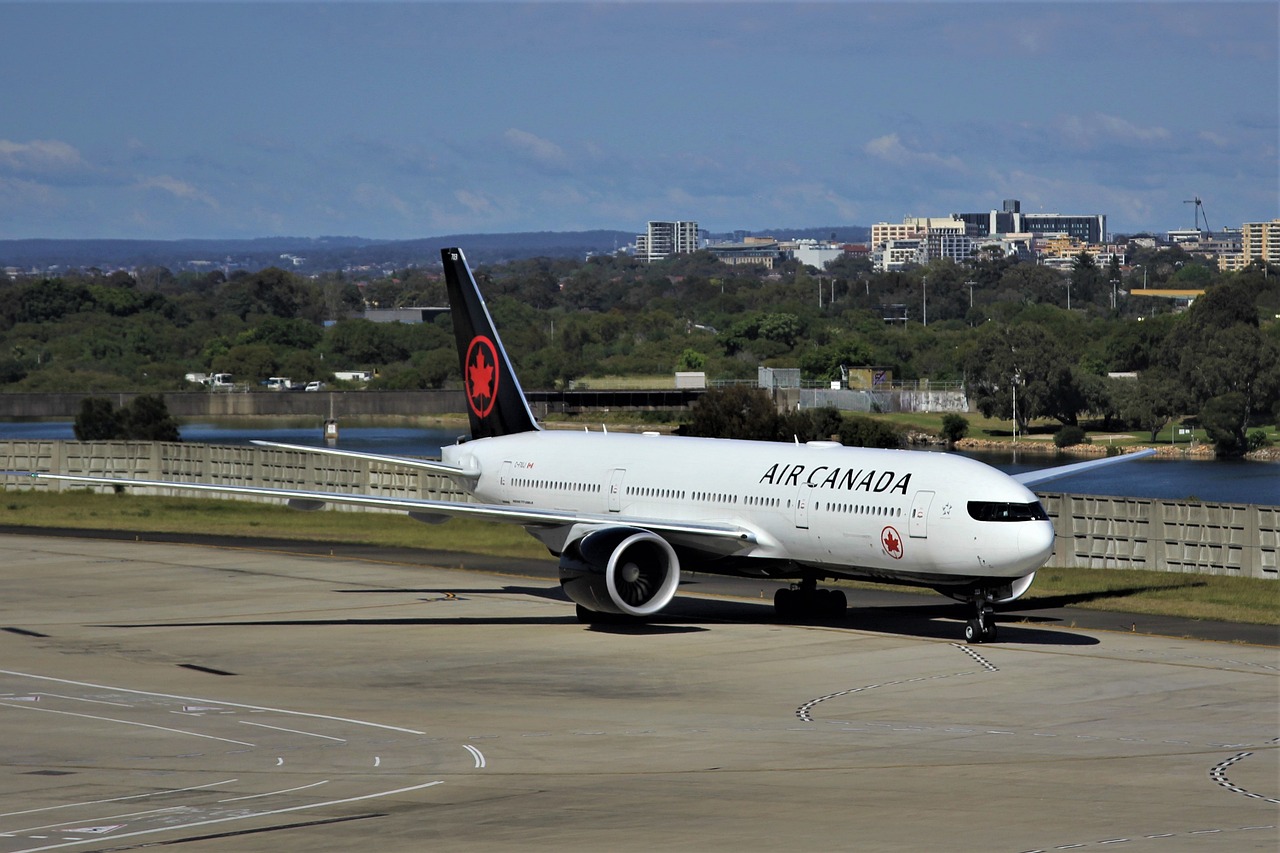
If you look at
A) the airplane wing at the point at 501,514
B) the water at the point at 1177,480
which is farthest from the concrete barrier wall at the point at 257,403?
the airplane wing at the point at 501,514

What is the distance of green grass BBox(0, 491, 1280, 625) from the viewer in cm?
4222

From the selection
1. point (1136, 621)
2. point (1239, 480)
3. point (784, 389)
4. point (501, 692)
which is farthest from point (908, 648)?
point (784, 389)

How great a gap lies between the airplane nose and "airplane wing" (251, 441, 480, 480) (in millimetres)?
15933

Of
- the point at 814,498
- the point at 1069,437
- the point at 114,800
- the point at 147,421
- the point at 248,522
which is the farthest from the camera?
the point at 1069,437

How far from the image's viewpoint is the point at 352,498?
39281mm

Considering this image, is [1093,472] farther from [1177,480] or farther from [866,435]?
[1177,480]

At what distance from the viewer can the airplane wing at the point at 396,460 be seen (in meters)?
42.0

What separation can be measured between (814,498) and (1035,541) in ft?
17.1

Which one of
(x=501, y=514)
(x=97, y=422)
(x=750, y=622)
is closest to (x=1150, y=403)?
(x=97, y=422)

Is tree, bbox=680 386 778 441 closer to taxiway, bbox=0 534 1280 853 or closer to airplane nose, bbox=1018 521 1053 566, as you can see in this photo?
taxiway, bbox=0 534 1280 853

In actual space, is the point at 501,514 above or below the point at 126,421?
below

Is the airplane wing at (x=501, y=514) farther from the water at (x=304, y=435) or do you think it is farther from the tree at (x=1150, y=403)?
the tree at (x=1150, y=403)

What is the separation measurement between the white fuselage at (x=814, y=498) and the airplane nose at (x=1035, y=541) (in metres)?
0.02

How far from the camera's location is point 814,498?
36.8m
